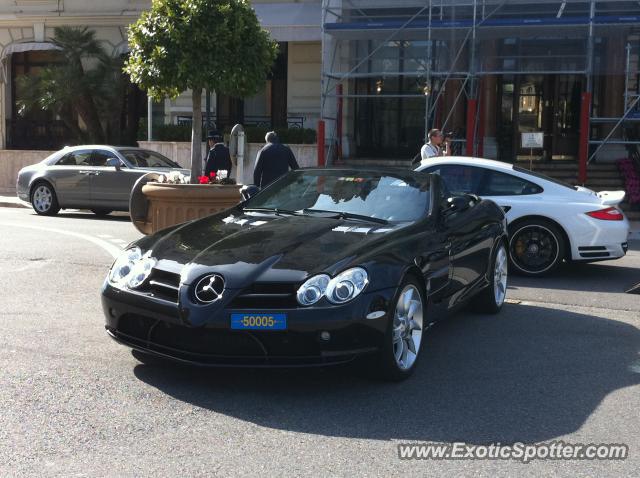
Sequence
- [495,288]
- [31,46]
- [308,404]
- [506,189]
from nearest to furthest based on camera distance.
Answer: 1. [308,404]
2. [495,288]
3. [506,189]
4. [31,46]

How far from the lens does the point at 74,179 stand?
55.3 feet

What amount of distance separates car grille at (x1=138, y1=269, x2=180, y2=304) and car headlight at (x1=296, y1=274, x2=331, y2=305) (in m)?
0.78

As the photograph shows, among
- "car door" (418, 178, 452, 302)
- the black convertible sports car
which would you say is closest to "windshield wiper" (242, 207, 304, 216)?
the black convertible sports car

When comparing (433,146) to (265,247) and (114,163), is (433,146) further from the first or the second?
(265,247)

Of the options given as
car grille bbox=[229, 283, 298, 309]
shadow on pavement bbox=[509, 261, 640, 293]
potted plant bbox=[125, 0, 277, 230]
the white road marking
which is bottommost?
shadow on pavement bbox=[509, 261, 640, 293]

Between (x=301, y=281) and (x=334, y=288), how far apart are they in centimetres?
21

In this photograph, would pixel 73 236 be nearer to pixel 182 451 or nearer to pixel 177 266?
pixel 177 266

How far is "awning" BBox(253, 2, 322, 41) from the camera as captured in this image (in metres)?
21.1

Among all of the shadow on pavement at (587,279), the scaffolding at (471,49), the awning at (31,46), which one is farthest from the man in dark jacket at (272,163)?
the awning at (31,46)

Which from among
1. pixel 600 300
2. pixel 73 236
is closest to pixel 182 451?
pixel 600 300

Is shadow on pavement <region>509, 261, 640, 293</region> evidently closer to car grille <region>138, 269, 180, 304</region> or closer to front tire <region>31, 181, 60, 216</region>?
car grille <region>138, 269, 180, 304</region>

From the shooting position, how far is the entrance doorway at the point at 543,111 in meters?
22.2

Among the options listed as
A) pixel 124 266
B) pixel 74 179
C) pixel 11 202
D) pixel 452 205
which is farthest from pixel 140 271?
pixel 11 202

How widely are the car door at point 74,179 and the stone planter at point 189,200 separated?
7391 mm
